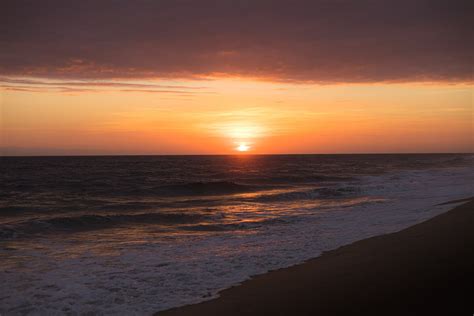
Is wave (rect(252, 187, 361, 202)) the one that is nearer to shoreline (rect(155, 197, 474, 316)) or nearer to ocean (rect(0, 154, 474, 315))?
ocean (rect(0, 154, 474, 315))

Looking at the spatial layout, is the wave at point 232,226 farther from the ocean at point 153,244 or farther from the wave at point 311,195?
the wave at point 311,195

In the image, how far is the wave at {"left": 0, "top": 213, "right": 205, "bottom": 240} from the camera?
16.2 metres

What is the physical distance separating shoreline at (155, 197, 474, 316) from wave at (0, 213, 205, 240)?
10.1 metres

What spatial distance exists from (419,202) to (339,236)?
Result: 33.2 ft

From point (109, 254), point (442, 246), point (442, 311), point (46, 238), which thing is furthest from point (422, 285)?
point (46, 238)

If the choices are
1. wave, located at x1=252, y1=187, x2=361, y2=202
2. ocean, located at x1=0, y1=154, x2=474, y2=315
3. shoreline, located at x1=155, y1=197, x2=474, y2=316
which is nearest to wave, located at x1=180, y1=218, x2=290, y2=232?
ocean, located at x1=0, y1=154, x2=474, y2=315

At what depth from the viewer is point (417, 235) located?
12000 mm

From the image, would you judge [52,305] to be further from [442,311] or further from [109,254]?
[442,311]

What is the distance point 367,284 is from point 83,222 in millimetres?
13981

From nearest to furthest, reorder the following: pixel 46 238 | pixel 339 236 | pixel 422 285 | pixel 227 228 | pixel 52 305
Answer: pixel 422 285, pixel 52 305, pixel 339 236, pixel 46 238, pixel 227 228

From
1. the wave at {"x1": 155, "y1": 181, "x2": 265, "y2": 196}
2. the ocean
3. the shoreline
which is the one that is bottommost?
the wave at {"x1": 155, "y1": 181, "x2": 265, "y2": 196}

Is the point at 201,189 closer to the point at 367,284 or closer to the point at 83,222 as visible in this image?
the point at 83,222

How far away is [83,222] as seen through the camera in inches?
A: 720

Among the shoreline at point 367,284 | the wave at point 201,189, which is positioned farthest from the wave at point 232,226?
the wave at point 201,189
